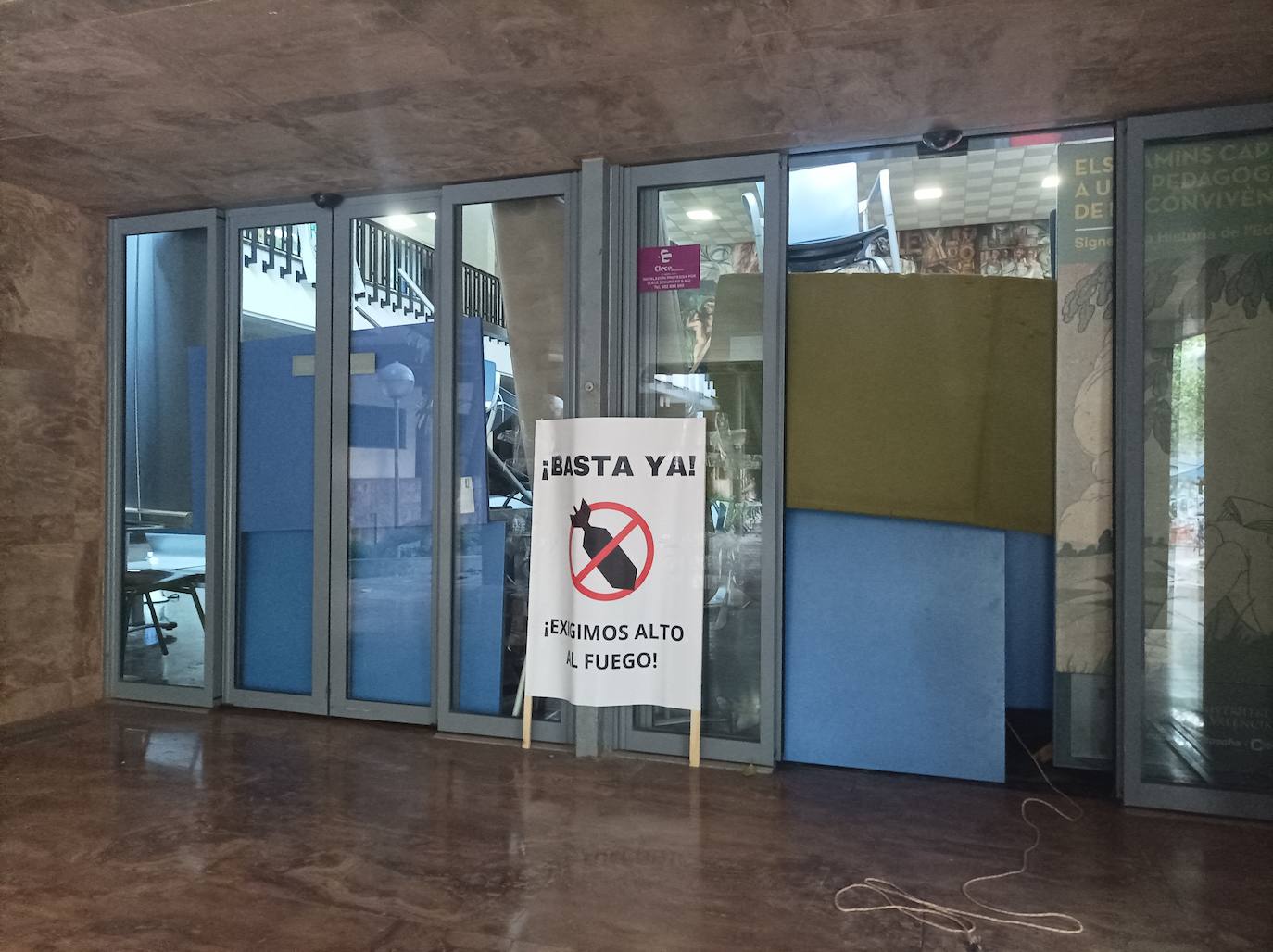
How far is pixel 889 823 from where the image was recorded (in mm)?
3234

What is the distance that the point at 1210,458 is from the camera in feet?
11.2

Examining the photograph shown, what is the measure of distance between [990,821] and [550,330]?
270 cm

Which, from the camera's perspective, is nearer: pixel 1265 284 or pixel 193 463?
Answer: pixel 1265 284

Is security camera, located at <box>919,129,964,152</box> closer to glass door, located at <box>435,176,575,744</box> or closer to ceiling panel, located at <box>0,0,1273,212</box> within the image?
ceiling panel, located at <box>0,0,1273,212</box>

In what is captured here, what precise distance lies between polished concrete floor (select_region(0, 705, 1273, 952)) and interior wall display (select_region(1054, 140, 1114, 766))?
1.55 feet

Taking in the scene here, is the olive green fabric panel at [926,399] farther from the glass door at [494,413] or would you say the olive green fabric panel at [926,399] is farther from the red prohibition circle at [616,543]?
the glass door at [494,413]

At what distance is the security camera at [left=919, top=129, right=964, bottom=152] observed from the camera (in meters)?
3.65

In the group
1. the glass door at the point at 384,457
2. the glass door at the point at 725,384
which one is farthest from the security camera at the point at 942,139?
the glass door at the point at 384,457

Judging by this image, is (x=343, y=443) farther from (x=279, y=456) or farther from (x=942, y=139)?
(x=942, y=139)

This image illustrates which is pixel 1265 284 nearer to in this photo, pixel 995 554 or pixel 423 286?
pixel 995 554

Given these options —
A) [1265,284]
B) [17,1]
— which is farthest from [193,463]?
[1265,284]

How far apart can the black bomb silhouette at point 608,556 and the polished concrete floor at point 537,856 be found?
2.59 feet

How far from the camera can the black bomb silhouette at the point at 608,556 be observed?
12.6 feet

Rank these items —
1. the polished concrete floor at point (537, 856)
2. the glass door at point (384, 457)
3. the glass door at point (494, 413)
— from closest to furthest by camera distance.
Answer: the polished concrete floor at point (537, 856) → the glass door at point (494, 413) → the glass door at point (384, 457)
